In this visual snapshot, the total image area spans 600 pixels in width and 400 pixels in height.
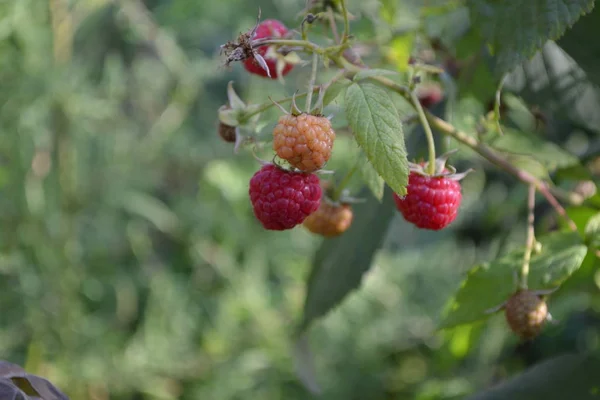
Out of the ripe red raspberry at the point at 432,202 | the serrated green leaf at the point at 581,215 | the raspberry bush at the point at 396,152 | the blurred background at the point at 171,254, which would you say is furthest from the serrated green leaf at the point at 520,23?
the blurred background at the point at 171,254

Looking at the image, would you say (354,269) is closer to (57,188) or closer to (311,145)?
(311,145)

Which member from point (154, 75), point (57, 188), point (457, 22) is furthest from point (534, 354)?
point (154, 75)

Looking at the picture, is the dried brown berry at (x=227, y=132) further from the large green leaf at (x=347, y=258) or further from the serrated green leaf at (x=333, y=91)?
the large green leaf at (x=347, y=258)

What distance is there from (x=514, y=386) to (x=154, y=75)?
1.54 meters

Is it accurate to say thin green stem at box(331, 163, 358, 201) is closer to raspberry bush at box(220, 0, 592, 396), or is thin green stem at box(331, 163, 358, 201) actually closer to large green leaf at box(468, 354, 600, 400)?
raspberry bush at box(220, 0, 592, 396)

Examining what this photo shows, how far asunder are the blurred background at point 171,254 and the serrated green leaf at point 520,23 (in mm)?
713

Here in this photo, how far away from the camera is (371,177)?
0.63 metres

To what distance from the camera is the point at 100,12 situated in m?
1.75

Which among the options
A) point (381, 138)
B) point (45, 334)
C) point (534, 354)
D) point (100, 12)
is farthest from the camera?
point (100, 12)

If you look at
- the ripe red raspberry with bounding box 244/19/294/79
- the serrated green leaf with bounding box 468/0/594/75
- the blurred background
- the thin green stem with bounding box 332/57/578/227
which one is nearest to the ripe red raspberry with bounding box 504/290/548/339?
the thin green stem with bounding box 332/57/578/227

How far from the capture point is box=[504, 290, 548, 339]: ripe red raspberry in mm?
613

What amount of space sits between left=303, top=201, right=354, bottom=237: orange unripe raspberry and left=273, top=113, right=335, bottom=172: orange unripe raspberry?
144 millimetres

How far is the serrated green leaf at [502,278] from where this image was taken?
65cm

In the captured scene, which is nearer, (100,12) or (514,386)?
(514,386)
